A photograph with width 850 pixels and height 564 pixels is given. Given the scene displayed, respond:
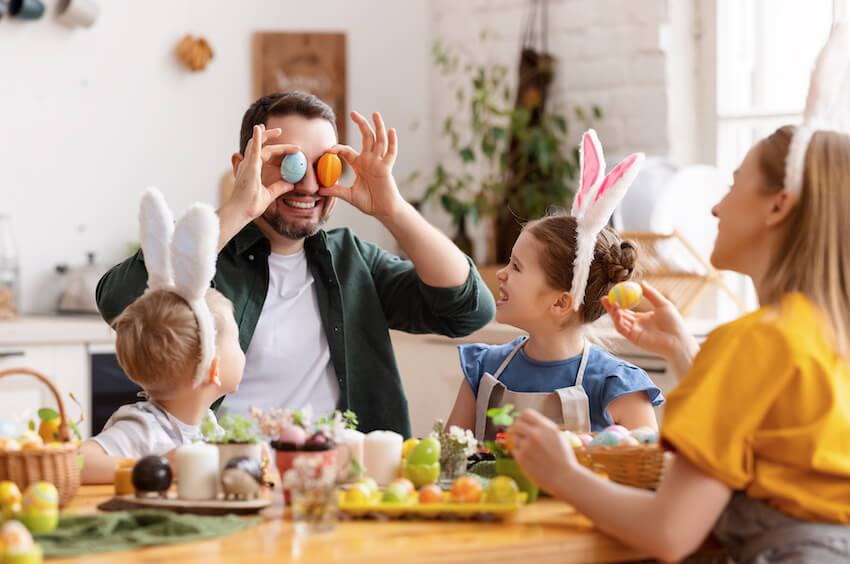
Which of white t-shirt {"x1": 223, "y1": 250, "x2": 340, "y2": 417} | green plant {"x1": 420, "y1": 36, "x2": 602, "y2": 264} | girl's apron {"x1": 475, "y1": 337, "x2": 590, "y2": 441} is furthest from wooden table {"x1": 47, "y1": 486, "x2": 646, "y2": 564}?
green plant {"x1": 420, "y1": 36, "x2": 602, "y2": 264}

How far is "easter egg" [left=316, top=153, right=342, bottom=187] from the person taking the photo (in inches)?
78.8

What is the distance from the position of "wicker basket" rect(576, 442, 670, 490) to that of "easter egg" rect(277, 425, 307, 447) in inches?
15.9

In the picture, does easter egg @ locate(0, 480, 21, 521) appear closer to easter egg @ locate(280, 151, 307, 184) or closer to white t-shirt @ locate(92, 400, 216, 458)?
white t-shirt @ locate(92, 400, 216, 458)

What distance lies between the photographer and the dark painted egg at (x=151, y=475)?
1339 millimetres

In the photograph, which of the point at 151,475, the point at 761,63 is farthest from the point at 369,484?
the point at 761,63

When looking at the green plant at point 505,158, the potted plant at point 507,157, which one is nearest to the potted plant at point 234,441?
the green plant at point 505,158

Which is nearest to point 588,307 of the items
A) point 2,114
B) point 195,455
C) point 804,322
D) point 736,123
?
point 804,322

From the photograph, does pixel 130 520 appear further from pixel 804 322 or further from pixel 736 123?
pixel 736 123

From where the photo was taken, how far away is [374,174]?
197 cm

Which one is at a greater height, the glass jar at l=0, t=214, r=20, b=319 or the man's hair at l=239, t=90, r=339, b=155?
the man's hair at l=239, t=90, r=339, b=155

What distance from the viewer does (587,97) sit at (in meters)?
3.51

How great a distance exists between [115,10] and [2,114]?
0.56m

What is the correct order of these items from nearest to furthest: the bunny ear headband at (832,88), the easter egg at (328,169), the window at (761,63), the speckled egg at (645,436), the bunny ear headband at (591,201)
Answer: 1. the bunny ear headband at (832,88)
2. the speckled egg at (645,436)
3. the bunny ear headband at (591,201)
4. the easter egg at (328,169)
5. the window at (761,63)

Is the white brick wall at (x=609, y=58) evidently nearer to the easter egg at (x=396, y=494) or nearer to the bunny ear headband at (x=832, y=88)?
the bunny ear headband at (x=832, y=88)
